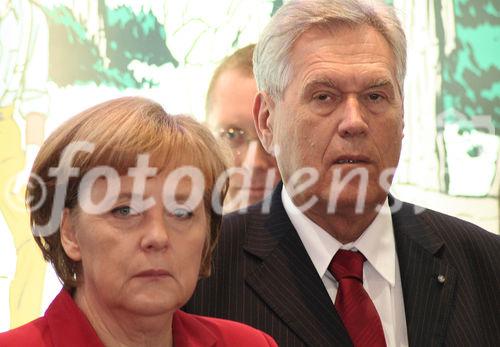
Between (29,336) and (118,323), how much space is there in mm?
167

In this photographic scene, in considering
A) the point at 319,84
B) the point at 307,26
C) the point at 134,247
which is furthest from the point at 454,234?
the point at 134,247

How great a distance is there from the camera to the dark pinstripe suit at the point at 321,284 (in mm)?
2219

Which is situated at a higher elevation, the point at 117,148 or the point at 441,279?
the point at 117,148

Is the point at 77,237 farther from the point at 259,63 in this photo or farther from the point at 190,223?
the point at 259,63

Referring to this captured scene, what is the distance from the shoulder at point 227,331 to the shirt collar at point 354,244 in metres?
0.30

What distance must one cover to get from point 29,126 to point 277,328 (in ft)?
6.92

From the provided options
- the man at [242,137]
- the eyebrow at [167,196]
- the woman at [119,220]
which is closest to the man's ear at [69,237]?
the woman at [119,220]

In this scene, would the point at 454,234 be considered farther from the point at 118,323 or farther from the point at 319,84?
the point at 118,323

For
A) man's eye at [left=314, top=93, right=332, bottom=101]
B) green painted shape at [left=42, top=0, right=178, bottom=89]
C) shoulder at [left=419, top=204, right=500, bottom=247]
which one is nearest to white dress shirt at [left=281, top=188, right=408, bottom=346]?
shoulder at [left=419, top=204, right=500, bottom=247]

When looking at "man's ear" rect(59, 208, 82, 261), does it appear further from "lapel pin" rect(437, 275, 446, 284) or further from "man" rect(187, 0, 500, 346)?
"lapel pin" rect(437, 275, 446, 284)

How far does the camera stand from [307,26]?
233cm

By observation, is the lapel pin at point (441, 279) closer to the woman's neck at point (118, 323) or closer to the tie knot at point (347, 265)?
the tie knot at point (347, 265)

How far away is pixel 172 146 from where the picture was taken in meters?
1.84

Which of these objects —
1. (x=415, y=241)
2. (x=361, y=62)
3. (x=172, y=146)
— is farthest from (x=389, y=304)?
(x=172, y=146)
